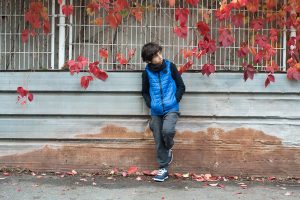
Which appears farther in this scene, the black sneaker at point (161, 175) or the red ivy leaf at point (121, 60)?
the red ivy leaf at point (121, 60)

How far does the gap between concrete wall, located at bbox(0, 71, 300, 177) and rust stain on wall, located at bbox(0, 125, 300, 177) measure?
0.01 metres

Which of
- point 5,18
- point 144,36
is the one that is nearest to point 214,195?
point 144,36

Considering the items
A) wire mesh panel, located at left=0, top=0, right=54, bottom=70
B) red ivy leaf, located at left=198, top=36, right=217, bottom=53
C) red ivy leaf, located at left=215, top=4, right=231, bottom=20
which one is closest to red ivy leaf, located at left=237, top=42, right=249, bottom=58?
red ivy leaf, located at left=198, top=36, right=217, bottom=53

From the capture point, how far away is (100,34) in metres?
6.64

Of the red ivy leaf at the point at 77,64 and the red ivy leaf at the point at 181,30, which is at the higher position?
the red ivy leaf at the point at 181,30

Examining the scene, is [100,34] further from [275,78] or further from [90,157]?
[275,78]

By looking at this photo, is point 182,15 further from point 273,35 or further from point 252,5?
point 273,35

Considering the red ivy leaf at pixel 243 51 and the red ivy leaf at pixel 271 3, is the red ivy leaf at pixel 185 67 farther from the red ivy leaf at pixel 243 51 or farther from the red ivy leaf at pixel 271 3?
the red ivy leaf at pixel 271 3

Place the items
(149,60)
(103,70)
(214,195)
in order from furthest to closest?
(103,70)
(149,60)
(214,195)

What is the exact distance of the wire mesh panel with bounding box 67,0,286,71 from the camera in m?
A: 6.57

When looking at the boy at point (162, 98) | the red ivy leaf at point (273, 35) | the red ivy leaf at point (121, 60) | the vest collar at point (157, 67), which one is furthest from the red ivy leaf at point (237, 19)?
the red ivy leaf at point (121, 60)

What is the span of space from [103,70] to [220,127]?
1.70 meters

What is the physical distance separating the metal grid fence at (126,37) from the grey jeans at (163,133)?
2.78 feet

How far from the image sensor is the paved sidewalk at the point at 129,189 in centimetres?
558
